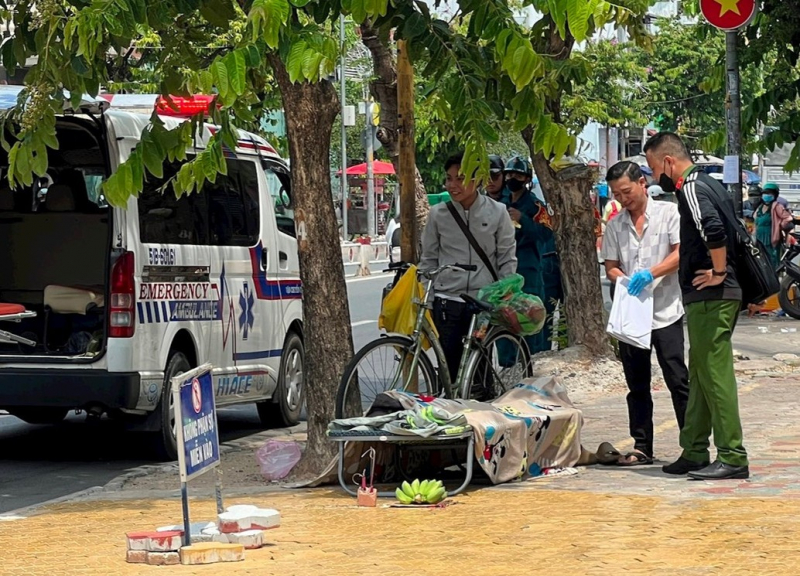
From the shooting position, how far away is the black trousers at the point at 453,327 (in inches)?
372

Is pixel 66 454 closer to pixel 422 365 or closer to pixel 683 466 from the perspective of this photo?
pixel 422 365

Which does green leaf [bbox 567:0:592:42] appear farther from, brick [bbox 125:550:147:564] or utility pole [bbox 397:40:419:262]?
utility pole [bbox 397:40:419:262]

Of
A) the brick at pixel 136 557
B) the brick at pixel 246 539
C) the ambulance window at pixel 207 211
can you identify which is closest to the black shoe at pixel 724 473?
the brick at pixel 246 539

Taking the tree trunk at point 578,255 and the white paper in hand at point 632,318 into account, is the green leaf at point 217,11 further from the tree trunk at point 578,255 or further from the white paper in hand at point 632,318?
the tree trunk at point 578,255

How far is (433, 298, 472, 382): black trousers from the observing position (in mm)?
9445

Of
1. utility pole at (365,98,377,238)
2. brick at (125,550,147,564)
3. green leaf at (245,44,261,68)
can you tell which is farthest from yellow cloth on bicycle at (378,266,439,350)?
utility pole at (365,98,377,238)

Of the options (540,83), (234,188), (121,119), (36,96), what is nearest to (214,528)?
(36,96)

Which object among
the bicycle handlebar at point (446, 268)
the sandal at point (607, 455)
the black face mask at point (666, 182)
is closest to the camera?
the black face mask at point (666, 182)

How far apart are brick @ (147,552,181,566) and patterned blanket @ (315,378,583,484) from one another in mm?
1788

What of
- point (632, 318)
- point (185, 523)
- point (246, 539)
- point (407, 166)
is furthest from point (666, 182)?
point (185, 523)

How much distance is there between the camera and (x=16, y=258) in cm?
1157

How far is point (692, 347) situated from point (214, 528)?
9.83 ft

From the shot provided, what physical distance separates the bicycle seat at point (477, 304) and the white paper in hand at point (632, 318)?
88 centimetres

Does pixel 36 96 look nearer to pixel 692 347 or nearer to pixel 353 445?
pixel 353 445
